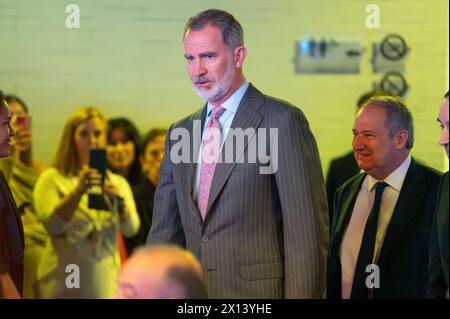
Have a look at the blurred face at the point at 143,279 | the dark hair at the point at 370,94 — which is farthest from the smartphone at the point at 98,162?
the blurred face at the point at 143,279

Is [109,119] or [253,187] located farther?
[109,119]

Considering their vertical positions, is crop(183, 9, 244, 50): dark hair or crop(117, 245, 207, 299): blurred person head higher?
crop(183, 9, 244, 50): dark hair

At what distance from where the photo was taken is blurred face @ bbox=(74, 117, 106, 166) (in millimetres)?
5945

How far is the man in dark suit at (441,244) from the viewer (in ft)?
10.7

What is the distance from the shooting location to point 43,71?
6.15m

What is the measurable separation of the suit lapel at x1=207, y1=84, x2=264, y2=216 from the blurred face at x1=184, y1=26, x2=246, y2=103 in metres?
0.09

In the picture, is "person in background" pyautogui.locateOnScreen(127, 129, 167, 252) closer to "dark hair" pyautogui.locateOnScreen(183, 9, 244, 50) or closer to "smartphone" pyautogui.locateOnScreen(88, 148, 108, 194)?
"smartphone" pyautogui.locateOnScreen(88, 148, 108, 194)

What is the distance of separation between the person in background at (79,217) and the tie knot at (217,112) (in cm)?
211

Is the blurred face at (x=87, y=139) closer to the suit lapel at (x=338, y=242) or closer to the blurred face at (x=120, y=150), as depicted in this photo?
the blurred face at (x=120, y=150)

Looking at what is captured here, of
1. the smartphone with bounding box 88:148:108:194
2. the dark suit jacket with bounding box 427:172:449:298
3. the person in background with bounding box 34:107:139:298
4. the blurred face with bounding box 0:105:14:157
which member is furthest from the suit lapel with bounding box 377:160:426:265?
the smartphone with bounding box 88:148:108:194

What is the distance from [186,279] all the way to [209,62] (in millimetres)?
1036
